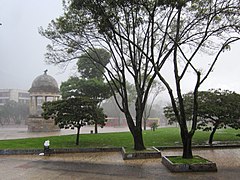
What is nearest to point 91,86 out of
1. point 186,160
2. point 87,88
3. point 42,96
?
point 87,88

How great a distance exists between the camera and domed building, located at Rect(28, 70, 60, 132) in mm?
35094

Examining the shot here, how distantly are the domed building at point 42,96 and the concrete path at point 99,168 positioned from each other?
21.1 metres

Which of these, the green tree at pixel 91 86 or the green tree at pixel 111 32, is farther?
the green tree at pixel 91 86

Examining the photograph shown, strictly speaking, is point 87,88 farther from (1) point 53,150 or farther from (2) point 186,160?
(2) point 186,160

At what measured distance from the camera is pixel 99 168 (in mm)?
10836

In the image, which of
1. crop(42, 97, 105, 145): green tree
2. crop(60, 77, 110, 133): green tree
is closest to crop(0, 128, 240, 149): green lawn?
crop(42, 97, 105, 145): green tree

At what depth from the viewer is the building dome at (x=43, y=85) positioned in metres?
35.8

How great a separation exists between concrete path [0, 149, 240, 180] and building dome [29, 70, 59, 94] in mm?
22106

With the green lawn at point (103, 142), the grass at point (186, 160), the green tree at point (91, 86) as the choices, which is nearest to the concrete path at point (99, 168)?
the grass at point (186, 160)

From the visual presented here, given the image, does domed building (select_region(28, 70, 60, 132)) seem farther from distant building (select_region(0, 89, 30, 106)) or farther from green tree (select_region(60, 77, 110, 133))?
distant building (select_region(0, 89, 30, 106))

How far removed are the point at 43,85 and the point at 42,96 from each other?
1473mm

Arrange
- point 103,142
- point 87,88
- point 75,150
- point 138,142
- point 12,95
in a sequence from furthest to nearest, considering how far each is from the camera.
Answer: point 12,95 → point 87,88 → point 103,142 → point 75,150 → point 138,142

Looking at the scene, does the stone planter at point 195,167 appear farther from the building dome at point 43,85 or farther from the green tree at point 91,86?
the building dome at point 43,85

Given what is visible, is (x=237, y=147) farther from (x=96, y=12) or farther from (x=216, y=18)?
(x=96, y=12)
